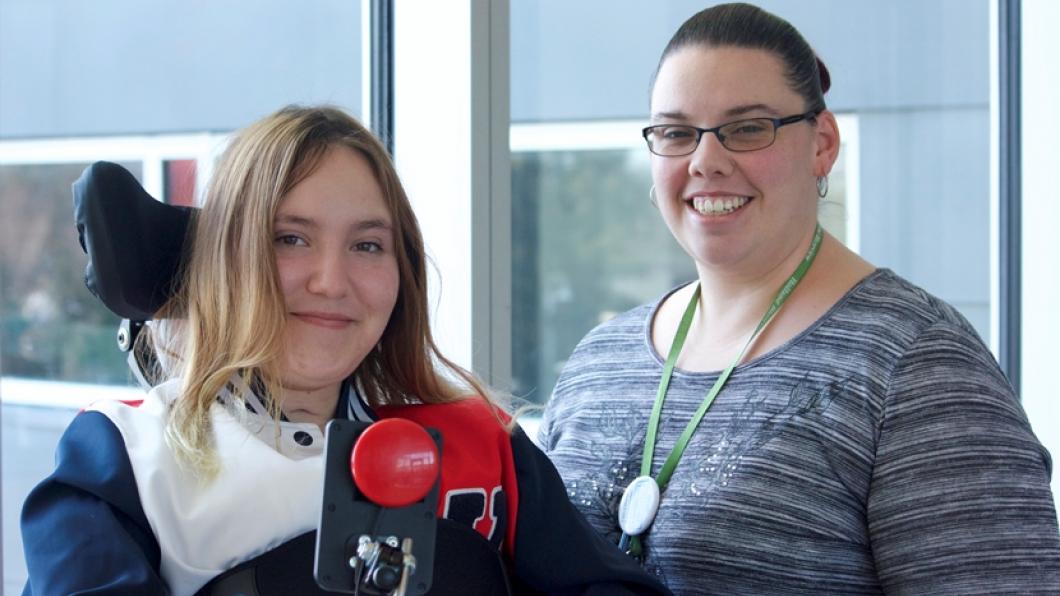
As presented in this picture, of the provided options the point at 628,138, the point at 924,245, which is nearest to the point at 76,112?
the point at 628,138

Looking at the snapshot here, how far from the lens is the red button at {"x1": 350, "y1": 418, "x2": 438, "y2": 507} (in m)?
0.89

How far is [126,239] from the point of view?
1246 mm

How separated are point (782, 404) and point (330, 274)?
0.59m

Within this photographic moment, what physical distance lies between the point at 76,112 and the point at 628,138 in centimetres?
163

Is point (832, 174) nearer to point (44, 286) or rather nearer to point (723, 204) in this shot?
point (723, 204)

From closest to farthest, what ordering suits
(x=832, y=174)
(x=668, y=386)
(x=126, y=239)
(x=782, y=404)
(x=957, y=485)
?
1. (x=126, y=239)
2. (x=957, y=485)
3. (x=782, y=404)
4. (x=668, y=386)
5. (x=832, y=174)

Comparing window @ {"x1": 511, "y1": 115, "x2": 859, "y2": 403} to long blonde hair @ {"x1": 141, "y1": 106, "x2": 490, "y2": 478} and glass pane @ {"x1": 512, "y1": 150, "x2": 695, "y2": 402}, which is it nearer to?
glass pane @ {"x1": 512, "y1": 150, "x2": 695, "y2": 402}

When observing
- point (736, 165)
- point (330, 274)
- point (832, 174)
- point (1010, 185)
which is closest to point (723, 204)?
point (736, 165)

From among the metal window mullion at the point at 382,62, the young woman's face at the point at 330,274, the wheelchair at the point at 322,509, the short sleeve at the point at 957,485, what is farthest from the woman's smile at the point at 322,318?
the metal window mullion at the point at 382,62

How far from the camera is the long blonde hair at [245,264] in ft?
4.17

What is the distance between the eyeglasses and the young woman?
0.38 meters

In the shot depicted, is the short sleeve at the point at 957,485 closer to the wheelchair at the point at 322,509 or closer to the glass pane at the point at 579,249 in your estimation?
the wheelchair at the point at 322,509

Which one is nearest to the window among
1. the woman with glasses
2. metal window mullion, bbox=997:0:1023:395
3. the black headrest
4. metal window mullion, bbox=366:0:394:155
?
metal window mullion, bbox=997:0:1023:395

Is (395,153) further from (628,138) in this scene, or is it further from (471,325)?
(628,138)
